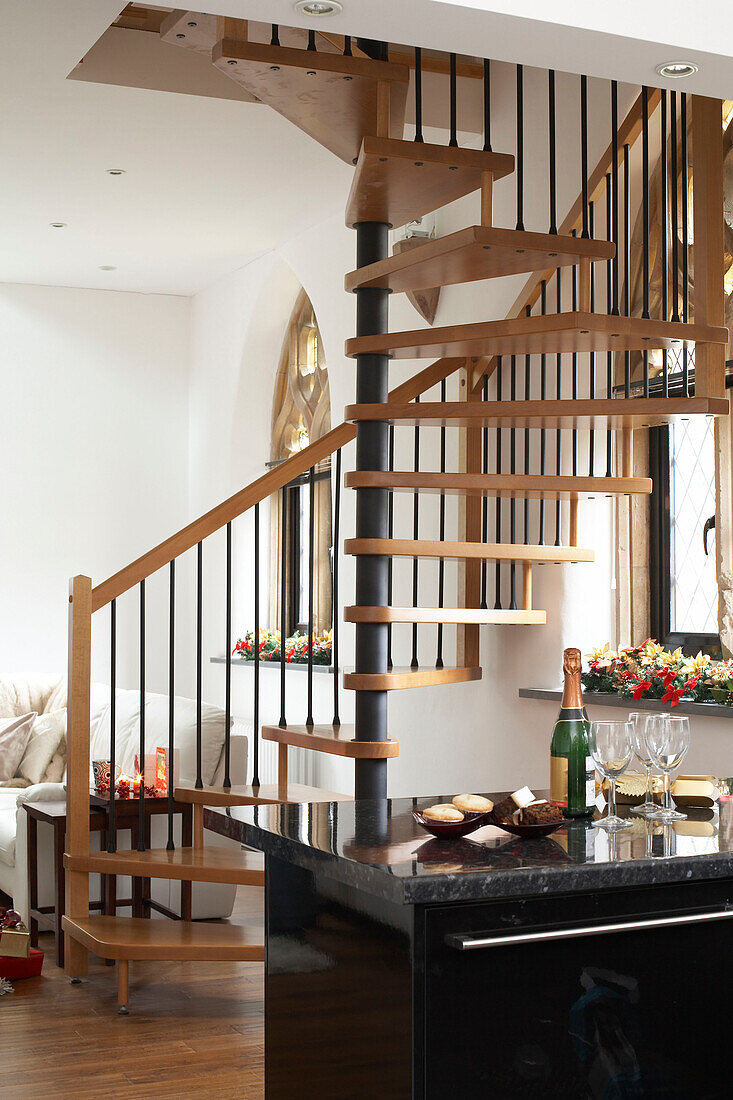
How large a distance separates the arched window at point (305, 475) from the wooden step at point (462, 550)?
122 inches

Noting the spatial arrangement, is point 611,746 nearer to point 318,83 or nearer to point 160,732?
point 318,83

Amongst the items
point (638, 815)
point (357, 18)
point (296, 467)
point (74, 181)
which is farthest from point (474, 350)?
point (74, 181)

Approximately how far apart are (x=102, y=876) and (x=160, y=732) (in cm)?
88

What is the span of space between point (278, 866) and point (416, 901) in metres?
0.54

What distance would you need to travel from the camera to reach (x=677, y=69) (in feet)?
8.86

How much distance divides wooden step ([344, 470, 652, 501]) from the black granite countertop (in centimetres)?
175

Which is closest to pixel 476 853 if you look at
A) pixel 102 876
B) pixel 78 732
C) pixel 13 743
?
pixel 78 732

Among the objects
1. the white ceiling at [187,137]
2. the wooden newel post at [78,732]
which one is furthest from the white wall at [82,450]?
the wooden newel post at [78,732]

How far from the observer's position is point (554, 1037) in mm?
1947

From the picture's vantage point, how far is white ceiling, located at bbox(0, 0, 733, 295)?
2494 millimetres

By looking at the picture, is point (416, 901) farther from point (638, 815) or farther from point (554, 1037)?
point (638, 815)

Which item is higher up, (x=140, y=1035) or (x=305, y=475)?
(x=305, y=475)

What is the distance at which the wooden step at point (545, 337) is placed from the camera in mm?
3682

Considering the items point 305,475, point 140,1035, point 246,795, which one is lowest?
point 140,1035
